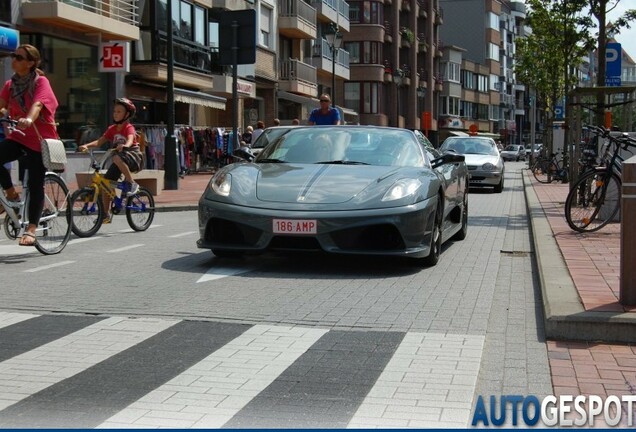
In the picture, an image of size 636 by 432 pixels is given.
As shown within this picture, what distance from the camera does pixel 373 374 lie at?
476 cm

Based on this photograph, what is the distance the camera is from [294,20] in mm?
46594

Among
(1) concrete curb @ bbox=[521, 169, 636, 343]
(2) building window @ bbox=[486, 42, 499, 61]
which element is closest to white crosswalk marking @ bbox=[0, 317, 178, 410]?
(1) concrete curb @ bbox=[521, 169, 636, 343]

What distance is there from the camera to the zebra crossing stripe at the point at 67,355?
4492mm

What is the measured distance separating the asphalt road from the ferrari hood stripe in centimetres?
69

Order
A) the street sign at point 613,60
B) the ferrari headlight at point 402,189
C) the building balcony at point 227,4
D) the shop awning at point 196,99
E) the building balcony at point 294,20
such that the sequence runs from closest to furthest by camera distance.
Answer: the ferrari headlight at point 402,189 < the street sign at point 613,60 < the shop awning at point 196,99 < the building balcony at point 227,4 < the building balcony at point 294,20

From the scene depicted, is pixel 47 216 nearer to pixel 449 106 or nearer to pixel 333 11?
pixel 333 11

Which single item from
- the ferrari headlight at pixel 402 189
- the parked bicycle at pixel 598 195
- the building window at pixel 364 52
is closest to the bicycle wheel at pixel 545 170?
the parked bicycle at pixel 598 195

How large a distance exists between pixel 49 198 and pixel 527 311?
5.03m

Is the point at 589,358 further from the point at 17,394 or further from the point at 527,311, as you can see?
the point at 17,394

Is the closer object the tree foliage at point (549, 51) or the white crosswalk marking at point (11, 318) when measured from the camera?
the white crosswalk marking at point (11, 318)

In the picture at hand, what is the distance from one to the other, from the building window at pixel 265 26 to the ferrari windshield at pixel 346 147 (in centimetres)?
3471

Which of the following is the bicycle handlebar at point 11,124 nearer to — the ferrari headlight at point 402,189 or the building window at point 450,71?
the ferrari headlight at point 402,189

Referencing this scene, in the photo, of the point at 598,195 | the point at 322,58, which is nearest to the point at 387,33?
the point at 322,58

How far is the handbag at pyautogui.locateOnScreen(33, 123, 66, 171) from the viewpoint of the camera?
29.1 feet
